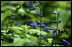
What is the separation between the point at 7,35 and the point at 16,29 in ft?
0.35

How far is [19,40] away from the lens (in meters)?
1.12

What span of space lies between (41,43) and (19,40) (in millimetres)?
206

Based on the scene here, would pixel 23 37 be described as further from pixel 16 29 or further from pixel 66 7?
pixel 66 7

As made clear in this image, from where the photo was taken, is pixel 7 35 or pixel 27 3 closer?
pixel 7 35

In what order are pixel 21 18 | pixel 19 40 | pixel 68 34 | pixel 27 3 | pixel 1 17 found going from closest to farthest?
pixel 19 40 < pixel 1 17 < pixel 68 34 < pixel 21 18 < pixel 27 3

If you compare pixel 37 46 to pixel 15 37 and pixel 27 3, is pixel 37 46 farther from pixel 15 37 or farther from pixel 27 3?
pixel 27 3

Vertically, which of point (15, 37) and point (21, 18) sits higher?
point (21, 18)

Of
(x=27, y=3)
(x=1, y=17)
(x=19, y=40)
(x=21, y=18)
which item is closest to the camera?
(x=19, y=40)

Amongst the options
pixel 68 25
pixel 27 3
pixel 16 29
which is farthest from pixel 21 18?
pixel 16 29

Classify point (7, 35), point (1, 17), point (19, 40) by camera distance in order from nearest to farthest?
point (19, 40)
point (7, 35)
point (1, 17)

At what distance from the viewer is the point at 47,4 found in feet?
10.6

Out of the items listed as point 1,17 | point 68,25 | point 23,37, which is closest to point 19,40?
point 23,37

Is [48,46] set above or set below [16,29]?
below

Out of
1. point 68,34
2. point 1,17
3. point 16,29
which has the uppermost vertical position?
point 1,17
